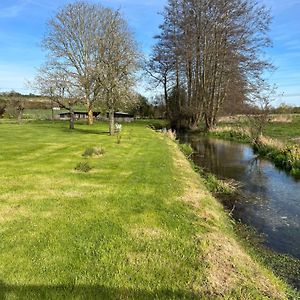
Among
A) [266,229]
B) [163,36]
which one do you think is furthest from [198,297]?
[163,36]

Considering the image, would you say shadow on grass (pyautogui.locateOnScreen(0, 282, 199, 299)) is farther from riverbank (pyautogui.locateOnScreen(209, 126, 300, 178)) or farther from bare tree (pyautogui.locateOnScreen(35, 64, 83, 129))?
bare tree (pyautogui.locateOnScreen(35, 64, 83, 129))

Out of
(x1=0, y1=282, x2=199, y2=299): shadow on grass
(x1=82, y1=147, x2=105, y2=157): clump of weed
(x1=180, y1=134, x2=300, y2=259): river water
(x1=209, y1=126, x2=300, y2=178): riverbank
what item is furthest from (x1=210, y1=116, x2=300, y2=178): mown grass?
(x1=0, y1=282, x2=199, y2=299): shadow on grass

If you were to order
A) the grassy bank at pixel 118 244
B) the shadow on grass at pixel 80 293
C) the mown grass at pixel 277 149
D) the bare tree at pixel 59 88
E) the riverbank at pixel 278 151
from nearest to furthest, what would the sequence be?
1. the shadow on grass at pixel 80 293
2. the grassy bank at pixel 118 244
3. the riverbank at pixel 278 151
4. the mown grass at pixel 277 149
5. the bare tree at pixel 59 88

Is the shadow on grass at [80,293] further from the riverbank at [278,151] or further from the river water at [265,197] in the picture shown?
the riverbank at [278,151]

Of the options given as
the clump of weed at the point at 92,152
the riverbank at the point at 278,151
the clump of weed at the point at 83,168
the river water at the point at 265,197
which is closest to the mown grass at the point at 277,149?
the riverbank at the point at 278,151

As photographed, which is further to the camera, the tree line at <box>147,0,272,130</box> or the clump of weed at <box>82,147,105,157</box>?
the tree line at <box>147,0,272,130</box>

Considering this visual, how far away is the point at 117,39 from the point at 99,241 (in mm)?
23086

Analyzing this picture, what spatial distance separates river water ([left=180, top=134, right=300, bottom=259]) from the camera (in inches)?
309

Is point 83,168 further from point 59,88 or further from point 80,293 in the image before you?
point 59,88

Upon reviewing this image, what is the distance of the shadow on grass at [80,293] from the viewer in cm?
398

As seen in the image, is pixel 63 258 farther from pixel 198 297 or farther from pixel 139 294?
pixel 198 297

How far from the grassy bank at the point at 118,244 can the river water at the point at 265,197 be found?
1.38 meters

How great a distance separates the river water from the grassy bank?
1380 millimetres

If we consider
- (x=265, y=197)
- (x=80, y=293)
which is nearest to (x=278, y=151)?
(x=265, y=197)
